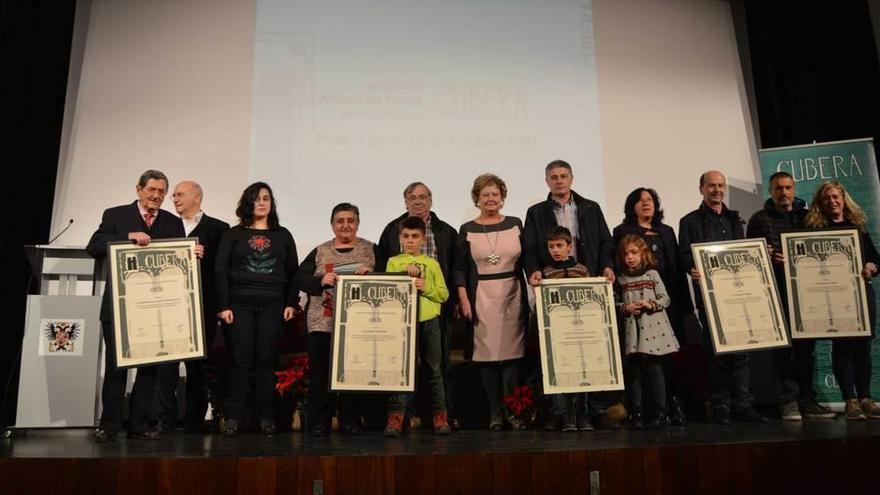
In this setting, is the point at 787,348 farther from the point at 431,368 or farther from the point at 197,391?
the point at 197,391

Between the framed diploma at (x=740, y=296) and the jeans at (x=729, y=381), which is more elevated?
the framed diploma at (x=740, y=296)

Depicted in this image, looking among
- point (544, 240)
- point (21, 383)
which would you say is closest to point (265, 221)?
point (544, 240)

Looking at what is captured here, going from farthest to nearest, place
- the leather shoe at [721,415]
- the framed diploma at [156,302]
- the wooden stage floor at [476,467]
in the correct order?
1. the leather shoe at [721,415]
2. the framed diploma at [156,302]
3. the wooden stage floor at [476,467]

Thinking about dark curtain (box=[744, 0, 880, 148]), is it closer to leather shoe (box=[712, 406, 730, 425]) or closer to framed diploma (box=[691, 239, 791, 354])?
framed diploma (box=[691, 239, 791, 354])

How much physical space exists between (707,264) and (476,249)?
1.38 meters

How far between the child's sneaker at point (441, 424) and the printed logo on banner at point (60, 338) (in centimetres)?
242

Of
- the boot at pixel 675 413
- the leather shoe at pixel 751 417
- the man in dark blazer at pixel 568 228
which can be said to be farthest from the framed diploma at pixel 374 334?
the leather shoe at pixel 751 417

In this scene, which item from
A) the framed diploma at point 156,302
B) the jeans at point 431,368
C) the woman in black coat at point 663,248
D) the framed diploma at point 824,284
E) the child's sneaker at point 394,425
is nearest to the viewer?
the framed diploma at point 156,302

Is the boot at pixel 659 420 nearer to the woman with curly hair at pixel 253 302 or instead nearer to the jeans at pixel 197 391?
the woman with curly hair at pixel 253 302

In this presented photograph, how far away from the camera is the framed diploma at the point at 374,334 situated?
3434 mm

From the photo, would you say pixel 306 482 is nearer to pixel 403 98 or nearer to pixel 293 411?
pixel 293 411

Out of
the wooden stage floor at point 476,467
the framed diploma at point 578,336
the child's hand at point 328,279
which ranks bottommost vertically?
the wooden stage floor at point 476,467

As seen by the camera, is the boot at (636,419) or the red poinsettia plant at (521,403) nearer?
the boot at (636,419)

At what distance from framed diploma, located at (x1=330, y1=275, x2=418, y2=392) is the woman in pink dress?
0.48 m
